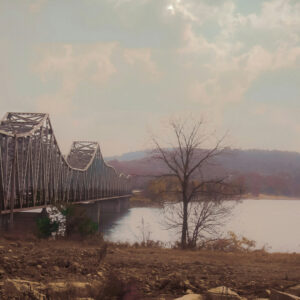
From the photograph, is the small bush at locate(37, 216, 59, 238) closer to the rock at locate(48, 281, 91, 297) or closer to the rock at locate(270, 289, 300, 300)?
the rock at locate(48, 281, 91, 297)

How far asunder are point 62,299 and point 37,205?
127 feet

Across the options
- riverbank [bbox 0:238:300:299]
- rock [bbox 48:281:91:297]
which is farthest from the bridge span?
rock [bbox 48:281:91:297]

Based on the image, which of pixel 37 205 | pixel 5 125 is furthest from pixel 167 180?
pixel 5 125

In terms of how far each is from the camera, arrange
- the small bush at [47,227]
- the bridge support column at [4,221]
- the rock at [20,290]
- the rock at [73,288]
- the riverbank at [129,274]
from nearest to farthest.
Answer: the rock at [20,290], the rock at [73,288], the riverbank at [129,274], the small bush at [47,227], the bridge support column at [4,221]

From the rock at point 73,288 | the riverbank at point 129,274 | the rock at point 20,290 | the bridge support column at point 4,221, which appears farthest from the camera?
the bridge support column at point 4,221

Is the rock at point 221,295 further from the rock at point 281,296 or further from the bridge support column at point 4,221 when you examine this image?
the bridge support column at point 4,221

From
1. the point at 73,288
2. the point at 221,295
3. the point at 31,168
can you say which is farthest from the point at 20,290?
the point at 31,168

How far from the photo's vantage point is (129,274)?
9672mm

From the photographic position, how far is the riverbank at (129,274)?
717 cm

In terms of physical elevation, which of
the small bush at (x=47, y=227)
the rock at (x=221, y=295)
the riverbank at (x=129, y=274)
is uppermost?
the rock at (x=221, y=295)

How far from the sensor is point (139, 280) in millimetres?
9039

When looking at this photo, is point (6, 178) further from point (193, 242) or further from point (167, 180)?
point (193, 242)

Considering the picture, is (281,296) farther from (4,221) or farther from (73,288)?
(4,221)

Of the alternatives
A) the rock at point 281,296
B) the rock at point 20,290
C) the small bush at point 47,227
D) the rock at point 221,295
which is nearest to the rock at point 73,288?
the rock at point 20,290
